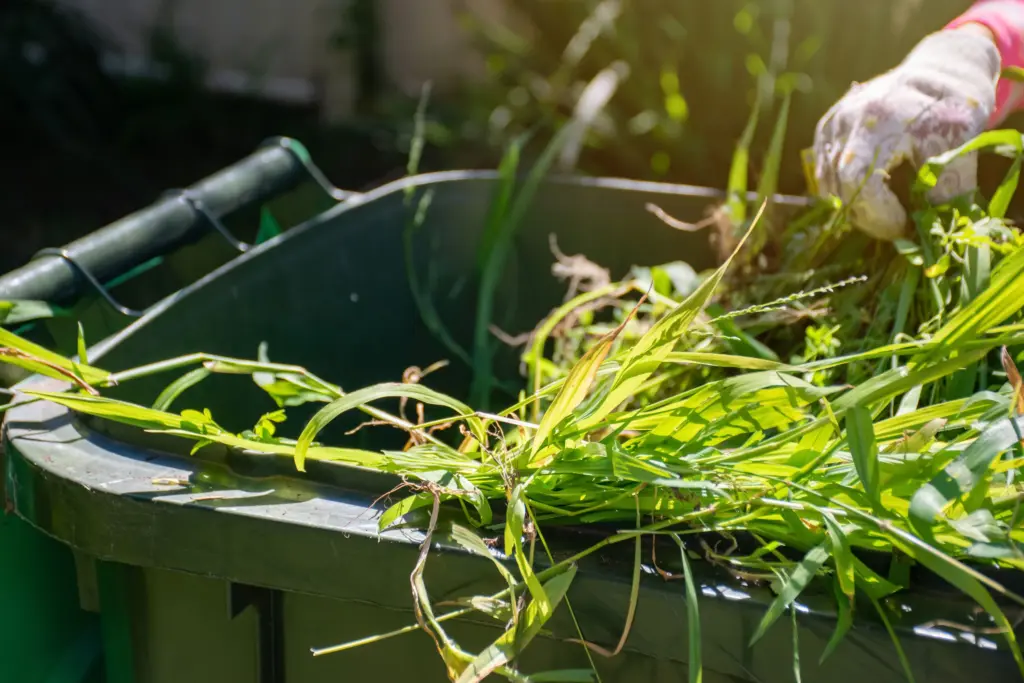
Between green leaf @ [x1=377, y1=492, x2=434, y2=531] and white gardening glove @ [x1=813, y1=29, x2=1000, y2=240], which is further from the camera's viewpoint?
white gardening glove @ [x1=813, y1=29, x2=1000, y2=240]

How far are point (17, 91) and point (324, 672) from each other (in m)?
3.59

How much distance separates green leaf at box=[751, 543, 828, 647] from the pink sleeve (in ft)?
2.03

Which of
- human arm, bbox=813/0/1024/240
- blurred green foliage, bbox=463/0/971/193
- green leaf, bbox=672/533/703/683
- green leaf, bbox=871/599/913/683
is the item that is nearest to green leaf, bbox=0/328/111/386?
green leaf, bbox=672/533/703/683

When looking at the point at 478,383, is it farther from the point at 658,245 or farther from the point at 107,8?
the point at 107,8

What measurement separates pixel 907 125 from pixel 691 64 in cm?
190

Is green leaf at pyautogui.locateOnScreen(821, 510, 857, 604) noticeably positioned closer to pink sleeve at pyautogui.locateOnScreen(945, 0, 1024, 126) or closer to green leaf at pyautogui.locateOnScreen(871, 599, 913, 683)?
green leaf at pyautogui.locateOnScreen(871, 599, 913, 683)

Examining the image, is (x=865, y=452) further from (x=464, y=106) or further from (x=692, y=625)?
(x=464, y=106)

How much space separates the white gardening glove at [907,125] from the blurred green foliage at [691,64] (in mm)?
1145

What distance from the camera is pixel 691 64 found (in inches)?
104

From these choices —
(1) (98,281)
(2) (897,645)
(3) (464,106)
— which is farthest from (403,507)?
(3) (464,106)

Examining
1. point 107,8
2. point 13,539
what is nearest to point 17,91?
point 107,8

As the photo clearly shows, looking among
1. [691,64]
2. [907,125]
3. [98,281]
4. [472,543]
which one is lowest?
[472,543]

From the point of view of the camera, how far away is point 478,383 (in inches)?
46.5

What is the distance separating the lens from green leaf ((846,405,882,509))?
1.66 feet
